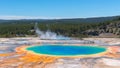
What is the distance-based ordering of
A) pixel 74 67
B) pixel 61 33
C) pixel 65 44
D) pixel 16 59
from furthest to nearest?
pixel 61 33 → pixel 65 44 → pixel 16 59 → pixel 74 67

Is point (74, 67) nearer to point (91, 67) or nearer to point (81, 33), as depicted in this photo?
point (91, 67)

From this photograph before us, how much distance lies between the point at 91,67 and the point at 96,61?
99.0 inches

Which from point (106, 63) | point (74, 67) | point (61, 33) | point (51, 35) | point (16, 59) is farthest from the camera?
point (61, 33)

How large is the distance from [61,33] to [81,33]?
495 centimetres

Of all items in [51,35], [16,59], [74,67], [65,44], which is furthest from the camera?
[51,35]

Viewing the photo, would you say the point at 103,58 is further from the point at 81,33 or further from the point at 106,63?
the point at 81,33

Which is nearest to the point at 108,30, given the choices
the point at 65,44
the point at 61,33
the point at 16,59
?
the point at 61,33

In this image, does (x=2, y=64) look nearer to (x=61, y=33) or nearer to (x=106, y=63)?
(x=106, y=63)

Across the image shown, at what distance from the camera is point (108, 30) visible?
182ft

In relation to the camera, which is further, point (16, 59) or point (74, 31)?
point (74, 31)

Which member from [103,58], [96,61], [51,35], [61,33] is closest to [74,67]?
[96,61]

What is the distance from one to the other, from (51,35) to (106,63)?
25.2m

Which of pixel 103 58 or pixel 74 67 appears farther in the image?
pixel 103 58

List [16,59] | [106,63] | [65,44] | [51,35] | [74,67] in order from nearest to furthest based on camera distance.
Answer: [74,67] → [106,63] → [16,59] → [65,44] → [51,35]
